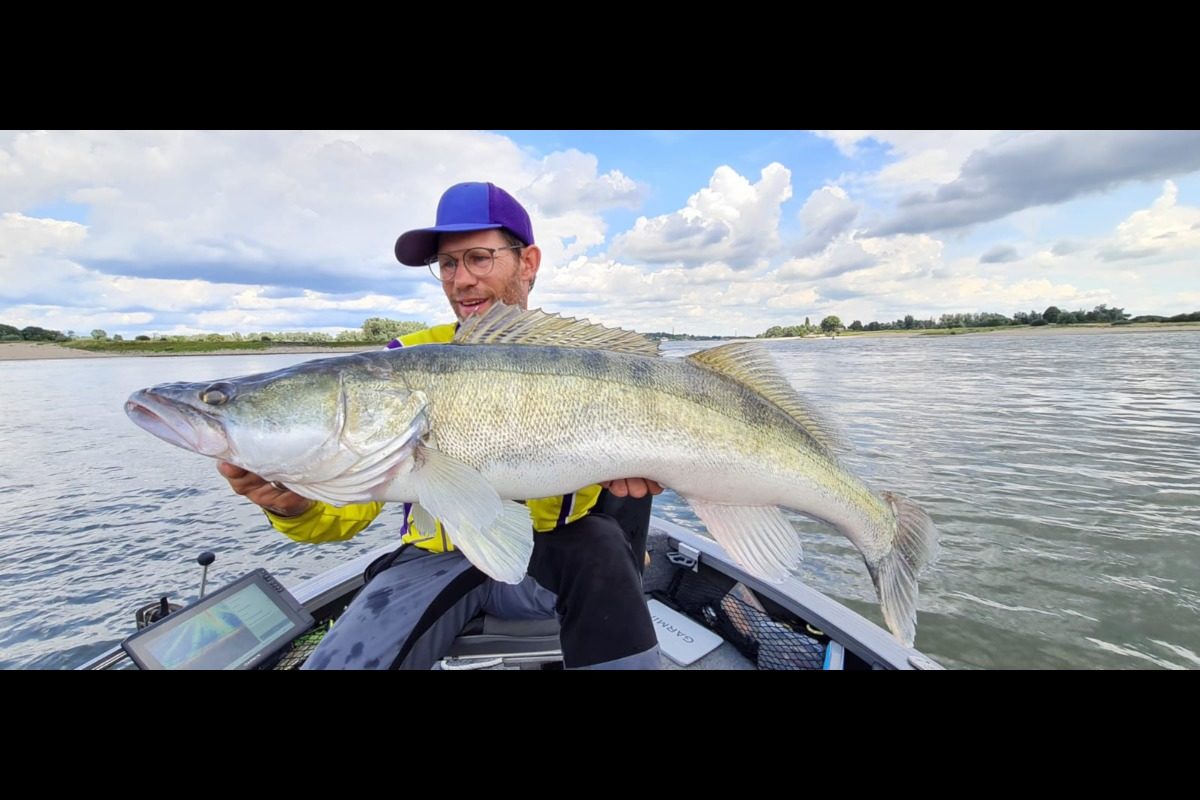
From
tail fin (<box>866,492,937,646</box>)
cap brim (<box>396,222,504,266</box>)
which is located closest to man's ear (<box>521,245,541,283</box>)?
cap brim (<box>396,222,504,266</box>)

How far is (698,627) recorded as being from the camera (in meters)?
3.82

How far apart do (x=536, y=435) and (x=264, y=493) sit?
1207 mm

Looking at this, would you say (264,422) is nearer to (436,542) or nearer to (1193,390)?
(436,542)

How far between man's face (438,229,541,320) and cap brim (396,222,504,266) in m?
0.07

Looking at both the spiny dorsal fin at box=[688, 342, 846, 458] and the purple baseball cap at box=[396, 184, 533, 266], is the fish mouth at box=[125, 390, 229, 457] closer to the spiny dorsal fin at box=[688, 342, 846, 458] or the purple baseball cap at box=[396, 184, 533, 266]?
the purple baseball cap at box=[396, 184, 533, 266]

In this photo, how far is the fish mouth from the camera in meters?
1.84

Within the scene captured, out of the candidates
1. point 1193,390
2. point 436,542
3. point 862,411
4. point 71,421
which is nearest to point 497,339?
point 436,542

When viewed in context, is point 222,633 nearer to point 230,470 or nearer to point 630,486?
point 230,470

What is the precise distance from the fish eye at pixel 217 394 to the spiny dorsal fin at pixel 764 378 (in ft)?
6.48

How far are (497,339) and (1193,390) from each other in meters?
21.5

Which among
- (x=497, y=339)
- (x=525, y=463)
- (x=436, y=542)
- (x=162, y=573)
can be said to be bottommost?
(x=162, y=573)

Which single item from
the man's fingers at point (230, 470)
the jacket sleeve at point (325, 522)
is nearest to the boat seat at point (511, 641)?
the jacket sleeve at point (325, 522)

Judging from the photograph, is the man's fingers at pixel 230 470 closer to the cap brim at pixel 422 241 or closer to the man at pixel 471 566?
the man at pixel 471 566

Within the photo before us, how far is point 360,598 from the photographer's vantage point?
8.50 feet
